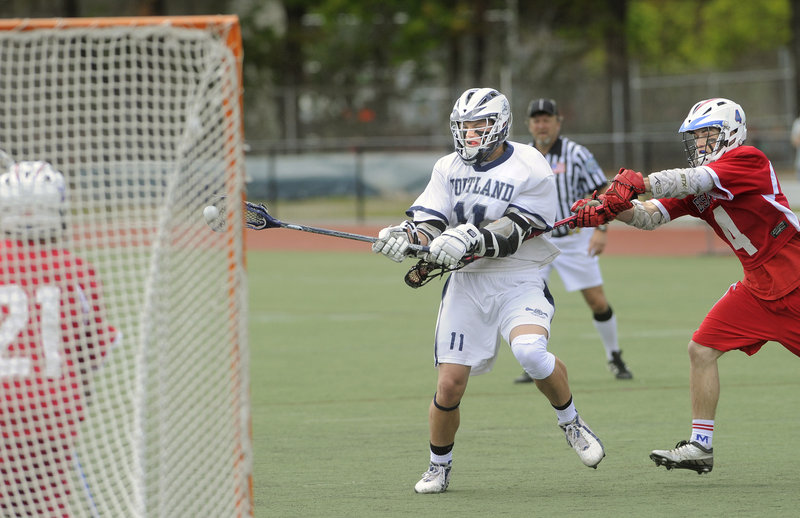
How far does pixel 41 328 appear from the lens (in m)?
4.31

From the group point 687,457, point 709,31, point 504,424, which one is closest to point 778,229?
point 687,457

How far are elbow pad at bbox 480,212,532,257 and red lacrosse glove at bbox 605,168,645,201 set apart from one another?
1.44 ft

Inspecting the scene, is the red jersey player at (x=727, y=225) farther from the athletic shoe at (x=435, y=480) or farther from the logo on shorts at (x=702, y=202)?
the athletic shoe at (x=435, y=480)

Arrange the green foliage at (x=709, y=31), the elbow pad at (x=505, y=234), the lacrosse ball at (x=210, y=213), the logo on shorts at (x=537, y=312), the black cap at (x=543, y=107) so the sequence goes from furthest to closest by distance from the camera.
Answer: the green foliage at (x=709, y=31)
the black cap at (x=543, y=107)
the logo on shorts at (x=537, y=312)
the elbow pad at (x=505, y=234)
the lacrosse ball at (x=210, y=213)

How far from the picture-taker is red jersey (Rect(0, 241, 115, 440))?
4.29 metres

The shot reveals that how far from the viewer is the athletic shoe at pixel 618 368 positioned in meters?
8.89

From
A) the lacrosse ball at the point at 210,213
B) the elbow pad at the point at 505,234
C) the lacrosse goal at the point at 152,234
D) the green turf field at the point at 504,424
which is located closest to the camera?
the lacrosse goal at the point at 152,234

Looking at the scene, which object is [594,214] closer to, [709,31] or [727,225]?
[727,225]

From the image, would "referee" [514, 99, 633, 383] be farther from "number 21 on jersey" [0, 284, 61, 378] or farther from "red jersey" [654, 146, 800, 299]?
"number 21 on jersey" [0, 284, 61, 378]

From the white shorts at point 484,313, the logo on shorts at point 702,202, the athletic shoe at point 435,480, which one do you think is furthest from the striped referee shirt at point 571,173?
the athletic shoe at point 435,480

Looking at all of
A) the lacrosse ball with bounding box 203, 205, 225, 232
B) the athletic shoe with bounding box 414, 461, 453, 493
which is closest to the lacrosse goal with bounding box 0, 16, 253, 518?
the lacrosse ball with bounding box 203, 205, 225, 232

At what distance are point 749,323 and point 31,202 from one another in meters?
3.37

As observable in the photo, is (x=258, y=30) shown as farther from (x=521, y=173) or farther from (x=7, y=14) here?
(x=521, y=173)

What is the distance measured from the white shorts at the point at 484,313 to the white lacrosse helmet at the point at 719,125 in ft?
3.28
